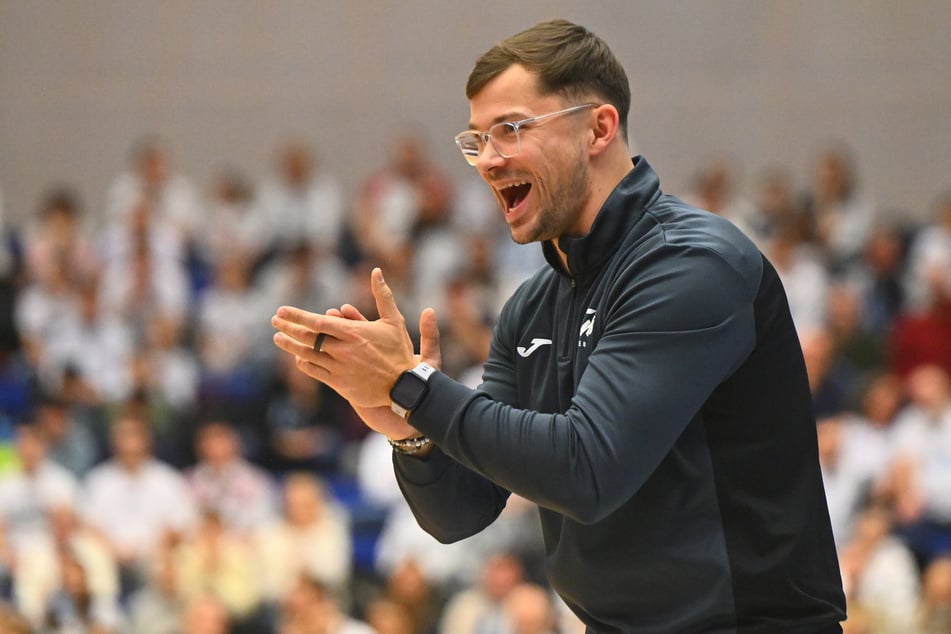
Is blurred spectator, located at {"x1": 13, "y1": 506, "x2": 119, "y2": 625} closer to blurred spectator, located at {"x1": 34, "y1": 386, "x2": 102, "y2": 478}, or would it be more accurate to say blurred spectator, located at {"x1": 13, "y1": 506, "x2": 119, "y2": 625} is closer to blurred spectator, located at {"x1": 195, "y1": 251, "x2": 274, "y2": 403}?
blurred spectator, located at {"x1": 34, "y1": 386, "x2": 102, "y2": 478}

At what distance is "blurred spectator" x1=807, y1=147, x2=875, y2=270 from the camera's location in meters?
10.9

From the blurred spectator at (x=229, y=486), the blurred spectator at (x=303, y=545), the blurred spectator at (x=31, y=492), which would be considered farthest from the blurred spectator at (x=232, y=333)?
the blurred spectator at (x=303, y=545)

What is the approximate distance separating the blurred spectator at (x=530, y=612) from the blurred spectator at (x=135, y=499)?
7.69 ft

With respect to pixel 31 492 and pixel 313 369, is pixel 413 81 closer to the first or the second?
pixel 31 492

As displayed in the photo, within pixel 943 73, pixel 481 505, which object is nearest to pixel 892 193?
pixel 943 73

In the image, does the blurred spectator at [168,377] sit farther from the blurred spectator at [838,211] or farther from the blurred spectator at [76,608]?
the blurred spectator at [838,211]

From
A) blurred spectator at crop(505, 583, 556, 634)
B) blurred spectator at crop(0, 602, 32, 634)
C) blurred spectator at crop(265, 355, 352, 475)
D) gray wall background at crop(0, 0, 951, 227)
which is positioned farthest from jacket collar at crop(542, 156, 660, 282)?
gray wall background at crop(0, 0, 951, 227)

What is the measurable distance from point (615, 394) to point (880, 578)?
5555mm

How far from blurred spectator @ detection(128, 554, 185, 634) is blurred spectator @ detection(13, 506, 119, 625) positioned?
0.54 ft

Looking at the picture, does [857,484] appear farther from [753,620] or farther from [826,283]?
[753,620]

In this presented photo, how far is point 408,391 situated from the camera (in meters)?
2.43

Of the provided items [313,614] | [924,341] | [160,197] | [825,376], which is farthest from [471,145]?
[160,197]

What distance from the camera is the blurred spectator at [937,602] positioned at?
6977mm

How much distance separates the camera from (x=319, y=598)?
736cm
